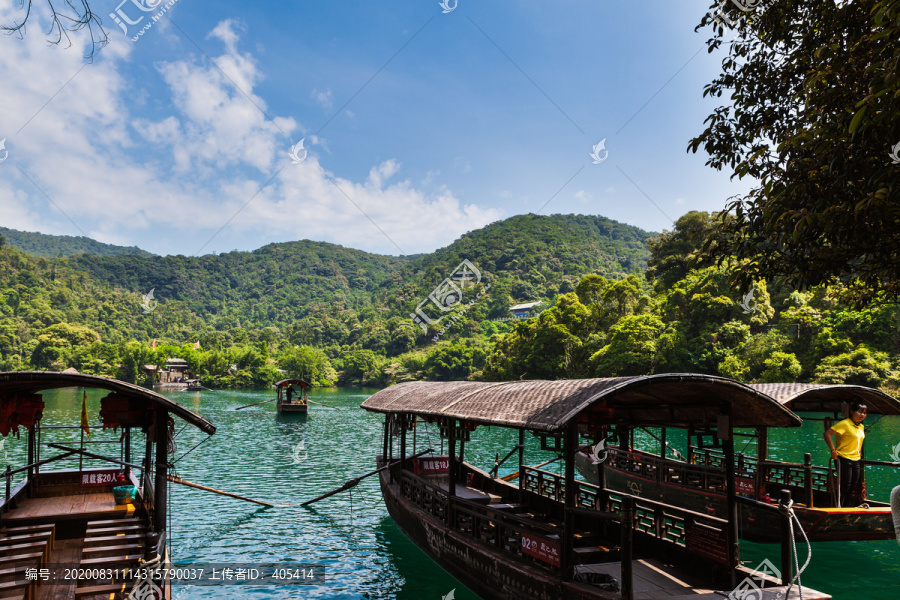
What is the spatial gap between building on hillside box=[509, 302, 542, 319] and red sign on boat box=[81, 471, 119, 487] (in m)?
62.2

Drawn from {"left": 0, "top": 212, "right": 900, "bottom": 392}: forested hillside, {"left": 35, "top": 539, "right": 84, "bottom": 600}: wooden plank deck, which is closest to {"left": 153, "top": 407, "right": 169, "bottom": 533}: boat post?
{"left": 35, "top": 539, "right": 84, "bottom": 600}: wooden plank deck

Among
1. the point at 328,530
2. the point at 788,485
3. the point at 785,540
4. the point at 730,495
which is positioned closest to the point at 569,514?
the point at 730,495

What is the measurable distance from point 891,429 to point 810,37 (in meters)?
24.2

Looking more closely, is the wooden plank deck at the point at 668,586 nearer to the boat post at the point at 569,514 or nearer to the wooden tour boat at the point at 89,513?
the boat post at the point at 569,514

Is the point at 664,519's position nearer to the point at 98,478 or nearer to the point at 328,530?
the point at 328,530

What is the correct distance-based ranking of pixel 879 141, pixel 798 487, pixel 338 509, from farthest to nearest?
pixel 338 509, pixel 798 487, pixel 879 141

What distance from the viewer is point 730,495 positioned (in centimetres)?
623

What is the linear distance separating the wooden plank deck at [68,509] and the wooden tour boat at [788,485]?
679 cm

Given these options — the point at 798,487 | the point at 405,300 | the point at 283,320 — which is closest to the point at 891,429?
the point at 798,487

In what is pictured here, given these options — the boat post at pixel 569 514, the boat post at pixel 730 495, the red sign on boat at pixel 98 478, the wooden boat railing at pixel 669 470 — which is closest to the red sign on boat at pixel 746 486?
the wooden boat railing at pixel 669 470

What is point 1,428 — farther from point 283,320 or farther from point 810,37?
point 283,320

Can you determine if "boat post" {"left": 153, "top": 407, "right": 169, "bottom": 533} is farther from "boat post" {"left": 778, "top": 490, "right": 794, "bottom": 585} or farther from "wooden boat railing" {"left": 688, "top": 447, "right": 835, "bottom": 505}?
"wooden boat railing" {"left": 688, "top": 447, "right": 835, "bottom": 505}

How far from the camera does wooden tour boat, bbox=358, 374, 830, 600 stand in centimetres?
565

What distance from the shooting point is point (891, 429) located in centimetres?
2425
